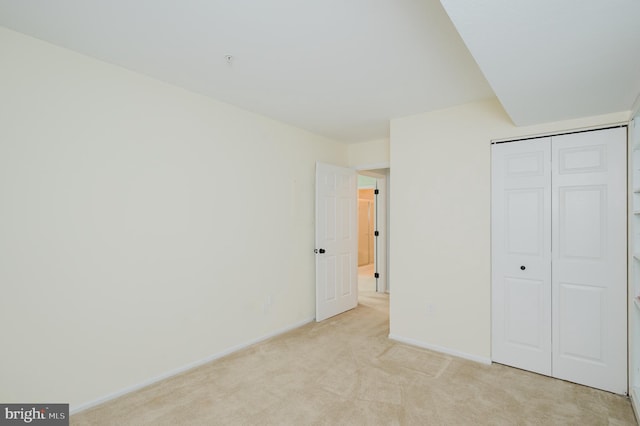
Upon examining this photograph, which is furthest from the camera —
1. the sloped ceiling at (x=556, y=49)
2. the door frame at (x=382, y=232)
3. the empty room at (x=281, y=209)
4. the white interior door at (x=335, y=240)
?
the door frame at (x=382, y=232)

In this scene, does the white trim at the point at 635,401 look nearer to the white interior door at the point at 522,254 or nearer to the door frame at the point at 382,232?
the white interior door at the point at 522,254

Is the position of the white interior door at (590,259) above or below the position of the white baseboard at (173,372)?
above

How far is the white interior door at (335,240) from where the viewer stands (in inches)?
164

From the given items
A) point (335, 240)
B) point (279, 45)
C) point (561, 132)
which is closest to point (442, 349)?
point (335, 240)

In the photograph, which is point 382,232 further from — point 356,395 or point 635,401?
point 635,401

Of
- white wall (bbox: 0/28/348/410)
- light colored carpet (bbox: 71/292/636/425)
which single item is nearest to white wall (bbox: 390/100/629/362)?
light colored carpet (bbox: 71/292/636/425)

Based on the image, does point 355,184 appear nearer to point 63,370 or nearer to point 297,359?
point 297,359

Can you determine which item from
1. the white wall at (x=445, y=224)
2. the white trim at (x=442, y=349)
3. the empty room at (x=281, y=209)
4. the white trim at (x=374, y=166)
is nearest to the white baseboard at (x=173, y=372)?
the empty room at (x=281, y=209)

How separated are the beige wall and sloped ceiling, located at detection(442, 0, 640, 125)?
7.17 feet

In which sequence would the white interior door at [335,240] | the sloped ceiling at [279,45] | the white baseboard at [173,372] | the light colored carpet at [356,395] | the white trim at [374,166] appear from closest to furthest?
the sloped ceiling at [279,45], the light colored carpet at [356,395], the white baseboard at [173,372], the white interior door at [335,240], the white trim at [374,166]

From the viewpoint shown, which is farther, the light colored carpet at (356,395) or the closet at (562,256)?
the closet at (562,256)

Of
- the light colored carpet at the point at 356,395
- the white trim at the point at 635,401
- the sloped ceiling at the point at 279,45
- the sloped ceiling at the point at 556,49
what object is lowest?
the light colored carpet at the point at 356,395

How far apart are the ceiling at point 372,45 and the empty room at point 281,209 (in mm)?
16

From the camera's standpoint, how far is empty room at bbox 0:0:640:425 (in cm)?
191
